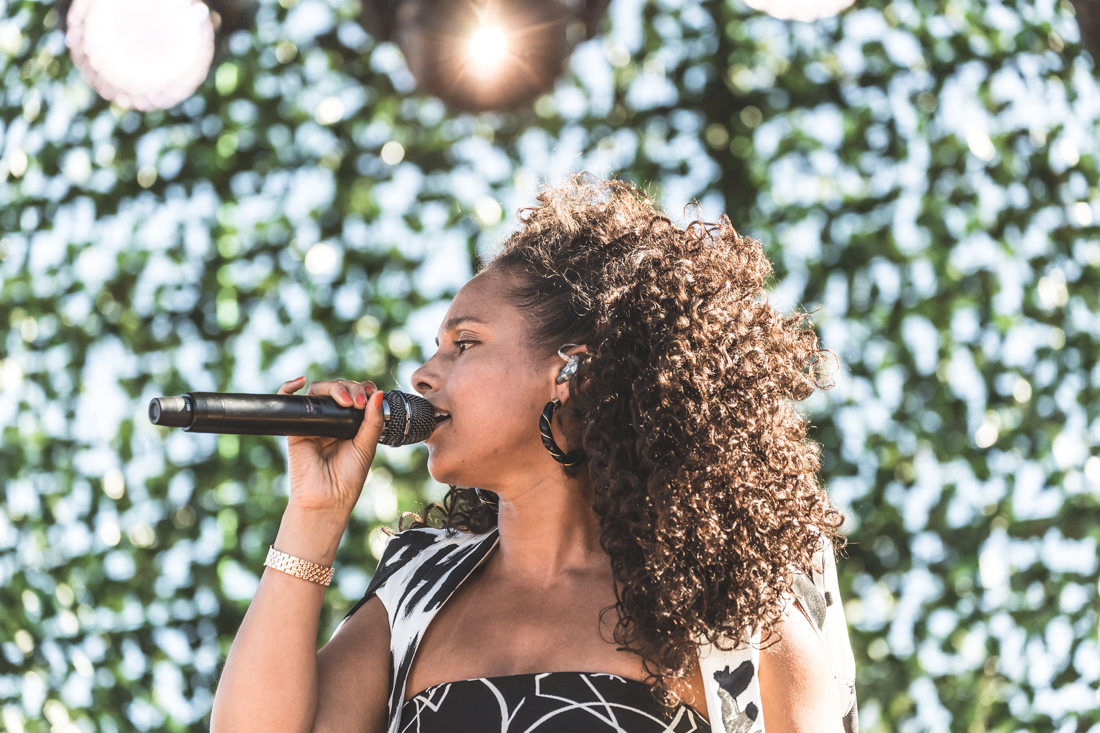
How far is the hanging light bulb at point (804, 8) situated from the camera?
2748mm

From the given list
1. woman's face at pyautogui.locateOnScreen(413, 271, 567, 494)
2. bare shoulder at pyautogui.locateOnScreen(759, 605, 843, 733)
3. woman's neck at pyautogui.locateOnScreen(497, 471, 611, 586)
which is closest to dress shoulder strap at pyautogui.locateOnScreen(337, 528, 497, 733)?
woman's neck at pyautogui.locateOnScreen(497, 471, 611, 586)

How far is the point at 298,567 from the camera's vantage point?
186 cm

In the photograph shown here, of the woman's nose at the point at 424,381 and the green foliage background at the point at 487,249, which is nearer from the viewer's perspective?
the woman's nose at the point at 424,381

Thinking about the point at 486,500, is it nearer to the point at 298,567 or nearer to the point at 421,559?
the point at 421,559

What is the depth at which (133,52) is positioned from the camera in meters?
2.77

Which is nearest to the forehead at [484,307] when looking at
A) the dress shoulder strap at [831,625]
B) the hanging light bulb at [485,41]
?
the dress shoulder strap at [831,625]

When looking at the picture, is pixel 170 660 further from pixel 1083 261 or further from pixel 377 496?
pixel 1083 261

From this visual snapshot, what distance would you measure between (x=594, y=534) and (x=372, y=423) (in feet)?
1.54

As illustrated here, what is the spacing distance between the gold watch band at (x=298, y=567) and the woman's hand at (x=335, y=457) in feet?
0.31

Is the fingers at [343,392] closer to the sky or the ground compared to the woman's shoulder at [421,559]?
closer to the sky

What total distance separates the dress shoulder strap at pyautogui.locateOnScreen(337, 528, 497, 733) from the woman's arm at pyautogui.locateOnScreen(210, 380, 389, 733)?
0.06m

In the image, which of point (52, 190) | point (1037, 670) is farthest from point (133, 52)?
point (1037, 670)

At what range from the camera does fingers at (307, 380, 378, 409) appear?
185cm

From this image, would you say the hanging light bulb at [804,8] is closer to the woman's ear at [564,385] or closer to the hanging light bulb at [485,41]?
the hanging light bulb at [485,41]
